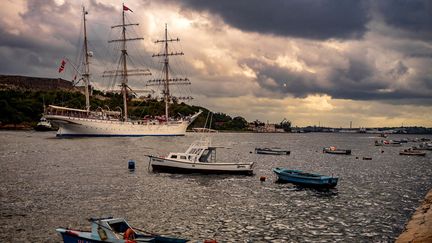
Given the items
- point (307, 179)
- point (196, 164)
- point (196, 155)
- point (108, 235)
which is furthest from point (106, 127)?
point (108, 235)

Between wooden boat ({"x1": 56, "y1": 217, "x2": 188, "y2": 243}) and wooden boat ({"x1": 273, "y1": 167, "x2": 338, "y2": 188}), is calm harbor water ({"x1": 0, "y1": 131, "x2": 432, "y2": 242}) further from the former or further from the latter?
wooden boat ({"x1": 56, "y1": 217, "x2": 188, "y2": 243})

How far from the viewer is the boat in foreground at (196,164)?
52531 mm

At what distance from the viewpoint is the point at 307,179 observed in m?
46.7

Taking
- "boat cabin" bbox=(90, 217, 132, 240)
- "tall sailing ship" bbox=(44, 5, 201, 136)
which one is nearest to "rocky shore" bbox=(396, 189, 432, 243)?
"boat cabin" bbox=(90, 217, 132, 240)

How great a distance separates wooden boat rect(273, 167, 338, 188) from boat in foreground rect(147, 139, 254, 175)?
661 cm

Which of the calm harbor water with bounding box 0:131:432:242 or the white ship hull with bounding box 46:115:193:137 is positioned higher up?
the white ship hull with bounding box 46:115:193:137

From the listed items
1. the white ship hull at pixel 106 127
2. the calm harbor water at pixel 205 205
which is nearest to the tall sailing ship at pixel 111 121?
the white ship hull at pixel 106 127

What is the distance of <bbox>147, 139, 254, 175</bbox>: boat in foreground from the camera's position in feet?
172

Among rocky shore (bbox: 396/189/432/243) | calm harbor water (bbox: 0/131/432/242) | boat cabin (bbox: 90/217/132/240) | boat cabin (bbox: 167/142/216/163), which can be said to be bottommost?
calm harbor water (bbox: 0/131/432/242)

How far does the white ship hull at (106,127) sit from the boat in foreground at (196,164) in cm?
8891

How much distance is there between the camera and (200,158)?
5359cm

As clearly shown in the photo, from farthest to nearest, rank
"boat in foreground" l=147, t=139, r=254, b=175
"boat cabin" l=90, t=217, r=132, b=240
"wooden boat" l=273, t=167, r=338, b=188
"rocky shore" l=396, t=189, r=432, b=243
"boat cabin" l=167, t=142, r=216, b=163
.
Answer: "boat cabin" l=167, t=142, r=216, b=163, "boat in foreground" l=147, t=139, r=254, b=175, "wooden boat" l=273, t=167, r=338, b=188, "rocky shore" l=396, t=189, r=432, b=243, "boat cabin" l=90, t=217, r=132, b=240

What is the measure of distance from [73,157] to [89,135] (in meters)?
72.6

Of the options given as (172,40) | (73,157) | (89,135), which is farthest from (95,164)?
(172,40)
